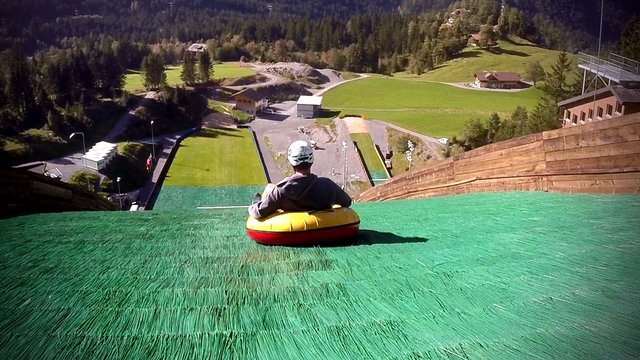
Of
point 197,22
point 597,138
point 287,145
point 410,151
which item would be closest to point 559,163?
point 597,138

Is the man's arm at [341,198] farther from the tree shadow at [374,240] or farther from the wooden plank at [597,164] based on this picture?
the wooden plank at [597,164]

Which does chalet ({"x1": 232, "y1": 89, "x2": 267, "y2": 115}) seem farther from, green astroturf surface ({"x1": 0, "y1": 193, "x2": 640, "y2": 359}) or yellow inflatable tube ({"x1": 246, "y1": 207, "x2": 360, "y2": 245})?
green astroturf surface ({"x1": 0, "y1": 193, "x2": 640, "y2": 359})

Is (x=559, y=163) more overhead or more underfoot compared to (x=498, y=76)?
more underfoot

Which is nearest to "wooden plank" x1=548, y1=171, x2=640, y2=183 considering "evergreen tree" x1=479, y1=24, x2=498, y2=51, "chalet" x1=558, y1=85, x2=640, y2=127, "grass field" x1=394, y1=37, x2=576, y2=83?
"chalet" x1=558, y1=85, x2=640, y2=127

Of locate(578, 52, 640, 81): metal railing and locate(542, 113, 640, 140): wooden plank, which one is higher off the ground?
locate(578, 52, 640, 81): metal railing

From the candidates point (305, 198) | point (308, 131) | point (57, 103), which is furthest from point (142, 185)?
point (305, 198)

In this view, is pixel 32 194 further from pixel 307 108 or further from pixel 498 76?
pixel 498 76
